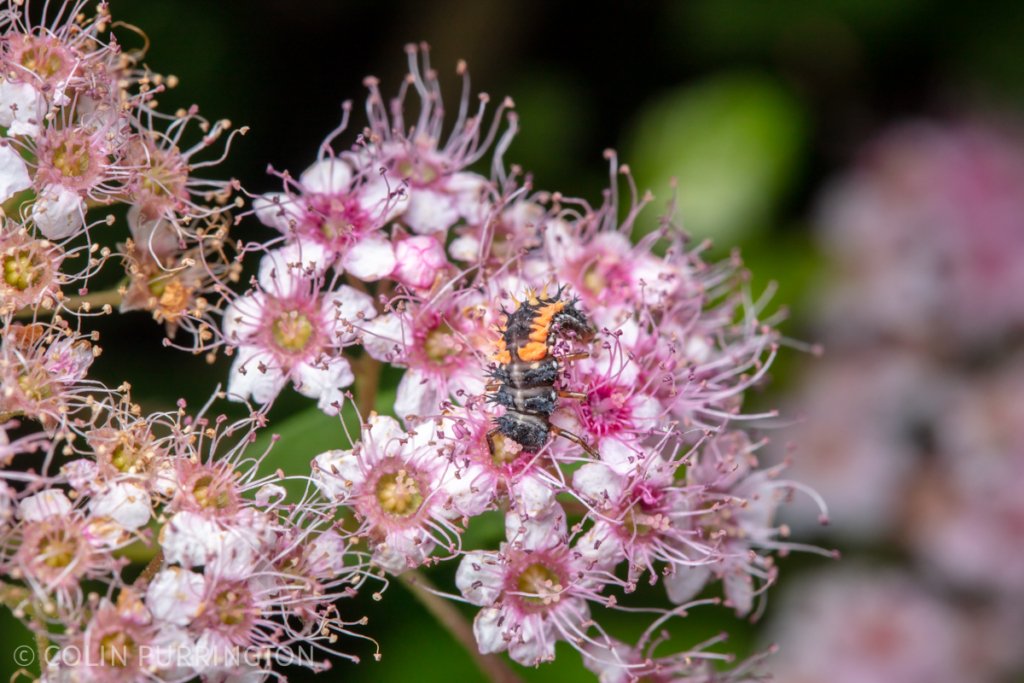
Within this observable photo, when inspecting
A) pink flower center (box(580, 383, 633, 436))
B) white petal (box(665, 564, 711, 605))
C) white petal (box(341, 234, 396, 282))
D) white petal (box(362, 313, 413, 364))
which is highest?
white petal (box(341, 234, 396, 282))

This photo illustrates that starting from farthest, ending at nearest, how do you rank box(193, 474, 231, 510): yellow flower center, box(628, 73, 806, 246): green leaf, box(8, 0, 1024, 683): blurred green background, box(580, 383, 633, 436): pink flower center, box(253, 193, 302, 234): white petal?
box(628, 73, 806, 246): green leaf
box(8, 0, 1024, 683): blurred green background
box(253, 193, 302, 234): white petal
box(580, 383, 633, 436): pink flower center
box(193, 474, 231, 510): yellow flower center

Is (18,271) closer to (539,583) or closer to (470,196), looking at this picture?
(470,196)

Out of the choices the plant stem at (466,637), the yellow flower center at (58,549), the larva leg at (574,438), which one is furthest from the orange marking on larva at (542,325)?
the yellow flower center at (58,549)

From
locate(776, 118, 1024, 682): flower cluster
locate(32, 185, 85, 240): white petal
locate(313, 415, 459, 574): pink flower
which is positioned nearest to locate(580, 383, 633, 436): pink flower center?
locate(313, 415, 459, 574): pink flower

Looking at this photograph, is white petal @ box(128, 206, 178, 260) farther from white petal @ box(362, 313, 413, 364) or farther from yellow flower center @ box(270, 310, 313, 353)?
white petal @ box(362, 313, 413, 364)

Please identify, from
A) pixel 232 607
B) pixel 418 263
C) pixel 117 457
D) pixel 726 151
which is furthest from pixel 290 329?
pixel 726 151

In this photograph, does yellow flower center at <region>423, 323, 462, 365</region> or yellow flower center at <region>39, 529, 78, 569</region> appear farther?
yellow flower center at <region>423, 323, 462, 365</region>

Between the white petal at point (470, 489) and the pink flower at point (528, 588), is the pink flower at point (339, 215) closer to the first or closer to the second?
the white petal at point (470, 489)

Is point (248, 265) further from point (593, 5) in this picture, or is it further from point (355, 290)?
point (593, 5)
